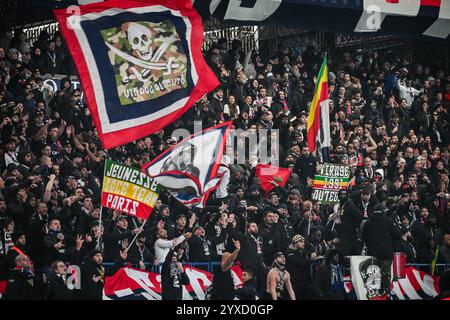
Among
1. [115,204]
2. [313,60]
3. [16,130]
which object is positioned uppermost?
[313,60]

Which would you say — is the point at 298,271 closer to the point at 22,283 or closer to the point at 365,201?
the point at 365,201

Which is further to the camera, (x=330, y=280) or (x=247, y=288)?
(x=330, y=280)

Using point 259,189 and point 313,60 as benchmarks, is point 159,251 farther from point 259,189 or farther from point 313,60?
point 313,60

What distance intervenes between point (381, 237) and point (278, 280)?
2.15m

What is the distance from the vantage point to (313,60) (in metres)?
21.4

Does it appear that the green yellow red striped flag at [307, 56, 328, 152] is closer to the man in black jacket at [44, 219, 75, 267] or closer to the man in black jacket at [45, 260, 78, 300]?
the man in black jacket at [44, 219, 75, 267]

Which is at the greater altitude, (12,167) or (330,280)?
(12,167)

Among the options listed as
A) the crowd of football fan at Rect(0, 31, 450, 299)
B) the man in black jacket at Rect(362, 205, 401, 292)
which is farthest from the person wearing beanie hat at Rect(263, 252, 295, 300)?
the man in black jacket at Rect(362, 205, 401, 292)

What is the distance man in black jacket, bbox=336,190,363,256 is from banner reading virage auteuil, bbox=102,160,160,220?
3299mm

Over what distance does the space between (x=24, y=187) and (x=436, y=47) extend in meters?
14.0

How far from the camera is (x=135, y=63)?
13484mm

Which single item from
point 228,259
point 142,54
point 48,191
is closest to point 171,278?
point 228,259

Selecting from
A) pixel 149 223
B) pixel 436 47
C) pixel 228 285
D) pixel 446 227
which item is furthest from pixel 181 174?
pixel 436 47

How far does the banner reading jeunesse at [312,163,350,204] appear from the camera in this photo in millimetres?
16953
